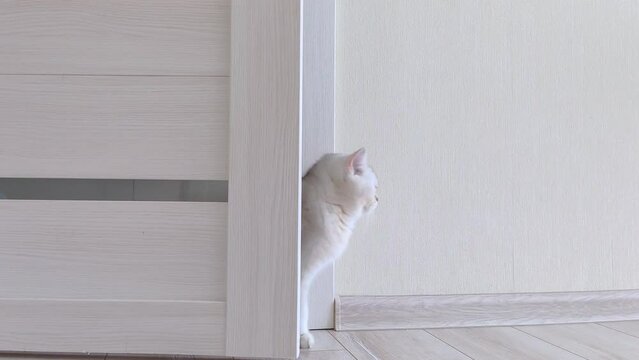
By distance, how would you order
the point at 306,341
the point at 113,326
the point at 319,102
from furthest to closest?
the point at 319,102, the point at 306,341, the point at 113,326

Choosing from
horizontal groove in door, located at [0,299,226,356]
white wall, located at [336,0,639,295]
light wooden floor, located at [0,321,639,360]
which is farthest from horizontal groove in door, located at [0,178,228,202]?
white wall, located at [336,0,639,295]

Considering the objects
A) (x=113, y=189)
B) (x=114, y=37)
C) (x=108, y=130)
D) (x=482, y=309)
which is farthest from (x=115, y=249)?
(x=482, y=309)

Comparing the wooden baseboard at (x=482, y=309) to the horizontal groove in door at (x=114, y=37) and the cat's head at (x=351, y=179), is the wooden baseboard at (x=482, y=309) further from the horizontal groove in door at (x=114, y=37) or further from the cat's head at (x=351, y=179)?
the horizontal groove in door at (x=114, y=37)

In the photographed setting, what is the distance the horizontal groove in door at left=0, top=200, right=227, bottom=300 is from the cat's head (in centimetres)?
33

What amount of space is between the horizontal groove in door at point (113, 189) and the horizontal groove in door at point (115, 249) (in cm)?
2

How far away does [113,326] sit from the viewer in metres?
1.01

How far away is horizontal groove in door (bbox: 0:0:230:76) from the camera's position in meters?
1.04

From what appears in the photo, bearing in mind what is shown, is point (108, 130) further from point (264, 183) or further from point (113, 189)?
point (264, 183)

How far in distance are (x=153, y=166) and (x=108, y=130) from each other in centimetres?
11

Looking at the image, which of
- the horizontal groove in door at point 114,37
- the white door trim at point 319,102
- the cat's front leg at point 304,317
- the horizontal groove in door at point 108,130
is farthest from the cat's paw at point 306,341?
the horizontal groove in door at point 114,37

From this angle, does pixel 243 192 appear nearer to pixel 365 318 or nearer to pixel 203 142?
pixel 203 142

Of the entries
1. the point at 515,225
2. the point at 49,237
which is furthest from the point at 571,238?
the point at 49,237

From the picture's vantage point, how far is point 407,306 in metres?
1.41

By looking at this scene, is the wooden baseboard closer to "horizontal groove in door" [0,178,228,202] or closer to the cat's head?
the cat's head
